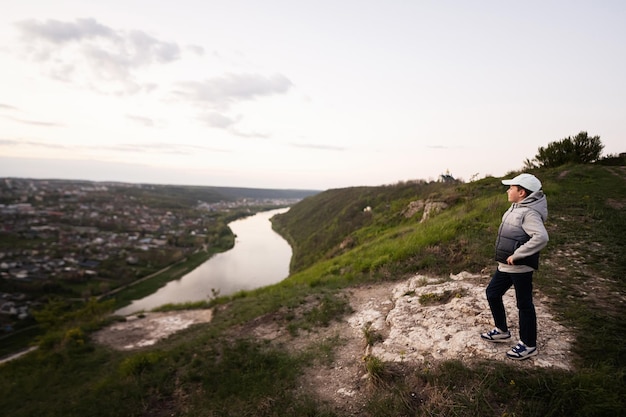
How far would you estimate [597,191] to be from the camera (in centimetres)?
1162

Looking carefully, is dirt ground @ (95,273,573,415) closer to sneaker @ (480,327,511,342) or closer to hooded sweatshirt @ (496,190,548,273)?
sneaker @ (480,327,511,342)

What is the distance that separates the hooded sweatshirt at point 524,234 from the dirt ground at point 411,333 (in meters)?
1.42

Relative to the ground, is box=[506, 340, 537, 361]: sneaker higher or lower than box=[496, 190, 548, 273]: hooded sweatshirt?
lower

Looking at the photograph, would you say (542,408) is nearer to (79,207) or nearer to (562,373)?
(562,373)

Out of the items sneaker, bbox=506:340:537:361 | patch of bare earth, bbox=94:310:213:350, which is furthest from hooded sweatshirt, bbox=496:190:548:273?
patch of bare earth, bbox=94:310:213:350

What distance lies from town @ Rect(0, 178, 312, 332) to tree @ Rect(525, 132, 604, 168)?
157 feet

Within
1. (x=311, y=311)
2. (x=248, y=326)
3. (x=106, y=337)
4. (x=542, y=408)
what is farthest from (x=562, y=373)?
(x=106, y=337)

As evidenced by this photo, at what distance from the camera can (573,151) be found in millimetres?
16875

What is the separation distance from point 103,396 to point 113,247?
68415 mm

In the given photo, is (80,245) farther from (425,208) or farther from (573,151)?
(573,151)

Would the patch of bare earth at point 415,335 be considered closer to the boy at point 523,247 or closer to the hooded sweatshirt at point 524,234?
the boy at point 523,247

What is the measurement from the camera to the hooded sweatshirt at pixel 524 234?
3449mm

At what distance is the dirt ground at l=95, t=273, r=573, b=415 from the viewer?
4.33 metres

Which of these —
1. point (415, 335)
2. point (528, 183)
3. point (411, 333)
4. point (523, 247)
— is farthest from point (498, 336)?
point (528, 183)
